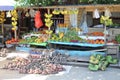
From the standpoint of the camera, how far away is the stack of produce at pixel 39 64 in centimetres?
942

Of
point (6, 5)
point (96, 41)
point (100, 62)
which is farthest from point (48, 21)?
point (100, 62)

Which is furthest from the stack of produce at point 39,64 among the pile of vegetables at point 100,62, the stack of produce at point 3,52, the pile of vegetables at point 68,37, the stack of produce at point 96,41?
the stack of produce at point 3,52

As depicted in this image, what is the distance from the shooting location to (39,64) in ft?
32.2

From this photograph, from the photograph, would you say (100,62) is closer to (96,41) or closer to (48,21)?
(96,41)

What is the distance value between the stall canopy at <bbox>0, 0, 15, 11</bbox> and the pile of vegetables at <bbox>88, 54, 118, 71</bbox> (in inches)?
161

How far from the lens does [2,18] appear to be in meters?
13.5

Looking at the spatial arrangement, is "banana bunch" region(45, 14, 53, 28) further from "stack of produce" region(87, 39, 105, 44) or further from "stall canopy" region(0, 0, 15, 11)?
"stack of produce" region(87, 39, 105, 44)

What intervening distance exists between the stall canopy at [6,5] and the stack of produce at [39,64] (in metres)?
2.23

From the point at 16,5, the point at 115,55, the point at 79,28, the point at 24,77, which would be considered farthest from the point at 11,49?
the point at 115,55

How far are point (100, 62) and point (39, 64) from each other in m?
2.28

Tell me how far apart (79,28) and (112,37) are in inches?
62.8

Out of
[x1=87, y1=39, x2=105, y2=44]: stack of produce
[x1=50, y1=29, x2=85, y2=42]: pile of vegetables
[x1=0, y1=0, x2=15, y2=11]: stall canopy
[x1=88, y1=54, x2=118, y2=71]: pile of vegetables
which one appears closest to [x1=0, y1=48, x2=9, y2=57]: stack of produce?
[x1=0, y1=0, x2=15, y2=11]: stall canopy

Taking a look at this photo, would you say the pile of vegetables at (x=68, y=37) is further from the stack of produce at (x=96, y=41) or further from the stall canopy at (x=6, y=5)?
the stall canopy at (x=6, y=5)

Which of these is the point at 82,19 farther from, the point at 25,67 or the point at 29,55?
the point at 25,67
